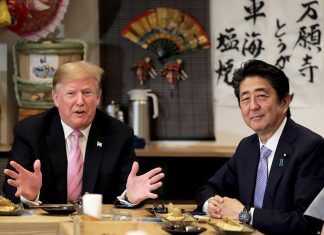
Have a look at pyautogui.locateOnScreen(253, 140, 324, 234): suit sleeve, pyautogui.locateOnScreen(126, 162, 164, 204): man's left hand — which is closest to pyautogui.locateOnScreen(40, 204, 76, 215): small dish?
pyautogui.locateOnScreen(126, 162, 164, 204): man's left hand

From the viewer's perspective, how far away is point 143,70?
16.6ft

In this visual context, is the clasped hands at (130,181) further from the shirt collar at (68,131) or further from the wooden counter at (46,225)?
the shirt collar at (68,131)

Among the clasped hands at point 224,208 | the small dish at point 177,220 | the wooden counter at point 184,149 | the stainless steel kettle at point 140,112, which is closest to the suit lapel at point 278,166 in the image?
the clasped hands at point 224,208

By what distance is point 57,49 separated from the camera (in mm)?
4723

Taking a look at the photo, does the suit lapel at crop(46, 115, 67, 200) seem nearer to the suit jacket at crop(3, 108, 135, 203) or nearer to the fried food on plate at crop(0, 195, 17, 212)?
the suit jacket at crop(3, 108, 135, 203)

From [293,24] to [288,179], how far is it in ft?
7.63

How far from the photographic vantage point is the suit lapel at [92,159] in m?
3.35

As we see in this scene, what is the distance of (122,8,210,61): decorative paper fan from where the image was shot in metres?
5.07

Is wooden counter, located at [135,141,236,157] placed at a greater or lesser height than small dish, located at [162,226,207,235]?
greater

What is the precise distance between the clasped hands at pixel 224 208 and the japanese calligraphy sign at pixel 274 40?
225 centimetres

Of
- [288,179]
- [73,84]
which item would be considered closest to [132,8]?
[73,84]

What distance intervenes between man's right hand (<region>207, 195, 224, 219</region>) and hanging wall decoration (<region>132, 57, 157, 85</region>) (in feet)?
7.29

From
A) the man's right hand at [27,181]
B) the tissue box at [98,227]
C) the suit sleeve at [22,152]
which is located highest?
the suit sleeve at [22,152]

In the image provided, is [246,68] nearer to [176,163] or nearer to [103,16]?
[176,163]
